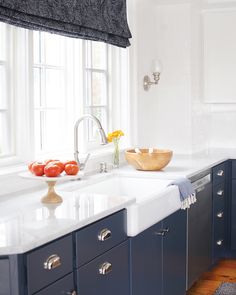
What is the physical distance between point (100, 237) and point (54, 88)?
1573 mm

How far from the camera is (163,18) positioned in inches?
203

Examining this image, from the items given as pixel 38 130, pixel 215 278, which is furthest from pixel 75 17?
pixel 215 278

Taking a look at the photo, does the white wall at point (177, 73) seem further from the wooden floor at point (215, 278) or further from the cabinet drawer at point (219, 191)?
the wooden floor at point (215, 278)

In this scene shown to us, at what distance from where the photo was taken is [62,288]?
228 centimetres

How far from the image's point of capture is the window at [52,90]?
3312mm

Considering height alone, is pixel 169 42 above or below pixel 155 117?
above

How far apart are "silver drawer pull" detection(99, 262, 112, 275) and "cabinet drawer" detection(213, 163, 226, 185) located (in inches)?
82.5

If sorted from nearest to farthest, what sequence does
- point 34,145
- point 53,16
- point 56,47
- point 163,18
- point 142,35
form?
1. point 53,16
2. point 34,145
3. point 56,47
4. point 142,35
5. point 163,18

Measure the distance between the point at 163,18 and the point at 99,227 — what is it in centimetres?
302

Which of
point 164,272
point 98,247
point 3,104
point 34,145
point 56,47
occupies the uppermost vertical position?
point 56,47

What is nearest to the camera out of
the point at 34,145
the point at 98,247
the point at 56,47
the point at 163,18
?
the point at 98,247

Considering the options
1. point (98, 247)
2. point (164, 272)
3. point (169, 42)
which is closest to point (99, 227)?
point (98, 247)

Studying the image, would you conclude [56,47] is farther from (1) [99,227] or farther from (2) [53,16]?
(1) [99,227]

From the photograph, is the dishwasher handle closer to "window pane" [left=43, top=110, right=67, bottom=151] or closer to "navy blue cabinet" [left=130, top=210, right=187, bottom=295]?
"navy blue cabinet" [left=130, top=210, right=187, bottom=295]
